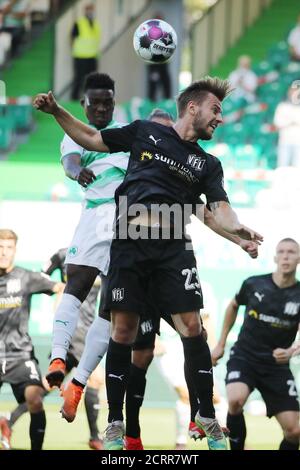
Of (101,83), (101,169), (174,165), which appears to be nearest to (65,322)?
(101,169)

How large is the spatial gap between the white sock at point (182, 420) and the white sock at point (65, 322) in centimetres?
371

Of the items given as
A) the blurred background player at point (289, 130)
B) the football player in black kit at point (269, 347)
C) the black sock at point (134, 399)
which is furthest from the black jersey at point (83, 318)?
the blurred background player at point (289, 130)

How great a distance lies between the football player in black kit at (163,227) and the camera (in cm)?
754

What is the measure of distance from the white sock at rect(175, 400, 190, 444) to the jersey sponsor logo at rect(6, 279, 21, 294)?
85.4 inches

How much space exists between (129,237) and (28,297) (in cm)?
340

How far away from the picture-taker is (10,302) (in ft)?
35.3

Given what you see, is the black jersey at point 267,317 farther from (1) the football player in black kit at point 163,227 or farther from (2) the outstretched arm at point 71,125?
(2) the outstretched arm at point 71,125

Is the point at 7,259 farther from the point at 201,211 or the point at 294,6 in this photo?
the point at 294,6

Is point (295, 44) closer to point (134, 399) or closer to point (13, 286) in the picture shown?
point (13, 286)

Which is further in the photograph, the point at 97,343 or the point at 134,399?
the point at 134,399

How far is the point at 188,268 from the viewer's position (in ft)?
24.9

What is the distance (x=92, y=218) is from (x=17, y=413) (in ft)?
11.5
